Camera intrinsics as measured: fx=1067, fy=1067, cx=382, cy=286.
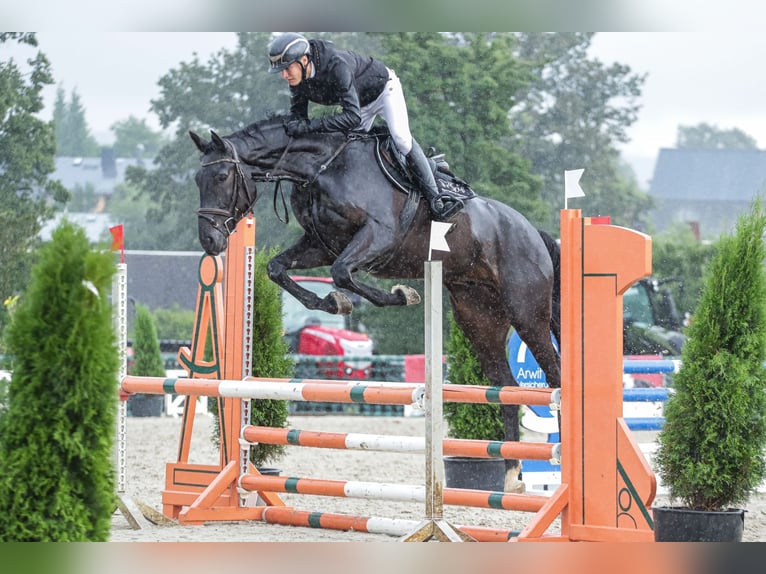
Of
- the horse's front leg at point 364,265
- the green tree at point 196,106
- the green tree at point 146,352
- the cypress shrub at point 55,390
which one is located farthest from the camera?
the green tree at point 196,106

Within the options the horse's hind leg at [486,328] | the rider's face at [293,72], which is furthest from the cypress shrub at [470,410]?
the rider's face at [293,72]

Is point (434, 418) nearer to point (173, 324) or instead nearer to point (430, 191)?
point (430, 191)

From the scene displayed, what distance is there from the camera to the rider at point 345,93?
156 inches

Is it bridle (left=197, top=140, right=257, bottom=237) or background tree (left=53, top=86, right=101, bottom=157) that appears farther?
background tree (left=53, top=86, right=101, bottom=157)

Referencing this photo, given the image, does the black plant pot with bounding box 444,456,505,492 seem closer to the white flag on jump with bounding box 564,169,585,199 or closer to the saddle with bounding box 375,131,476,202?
the saddle with bounding box 375,131,476,202

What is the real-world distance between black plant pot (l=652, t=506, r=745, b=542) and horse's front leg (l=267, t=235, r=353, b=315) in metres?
1.40

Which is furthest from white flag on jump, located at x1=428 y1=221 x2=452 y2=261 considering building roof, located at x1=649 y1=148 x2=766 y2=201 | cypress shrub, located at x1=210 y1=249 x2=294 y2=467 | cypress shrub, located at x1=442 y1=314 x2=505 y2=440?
building roof, located at x1=649 y1=148 x2=766 y2=201

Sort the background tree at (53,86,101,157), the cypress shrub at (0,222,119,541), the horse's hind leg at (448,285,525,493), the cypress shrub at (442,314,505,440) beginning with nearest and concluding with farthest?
1. the cypress shrub at (0,222,119,541)
2. the horse's hind leg at (448,285,525,493)
3. the cypress shrub at (442,314,505,440)
4. the background tree at (53,86,101,157)

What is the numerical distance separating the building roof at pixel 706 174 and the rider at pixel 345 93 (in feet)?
106

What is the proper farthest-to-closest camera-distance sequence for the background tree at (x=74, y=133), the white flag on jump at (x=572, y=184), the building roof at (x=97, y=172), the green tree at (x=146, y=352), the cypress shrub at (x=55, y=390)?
the background tree at (x=74, y=133)
the building roof at (x=97, y=172)
the green tree at (x=146, y=352)
the white flag on jump at (x=572, y=184)
the cypress shrub at (x=55, y=390)

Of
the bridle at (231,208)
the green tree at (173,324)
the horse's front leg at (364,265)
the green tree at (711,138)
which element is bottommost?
the green tree at (173,324)

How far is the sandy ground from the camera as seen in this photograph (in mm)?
4133

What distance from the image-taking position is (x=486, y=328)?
15.4ft

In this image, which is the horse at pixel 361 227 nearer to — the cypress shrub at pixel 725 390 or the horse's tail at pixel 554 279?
the horse's tail at pixel 554 279
